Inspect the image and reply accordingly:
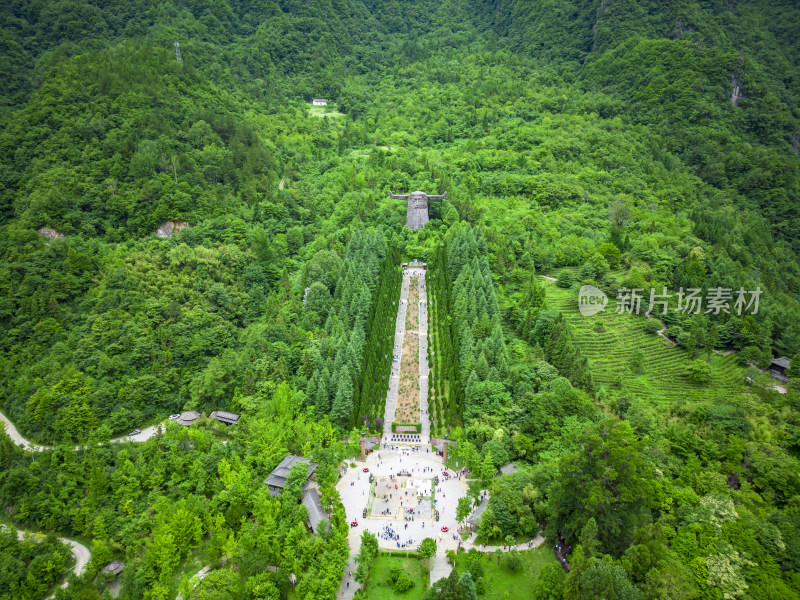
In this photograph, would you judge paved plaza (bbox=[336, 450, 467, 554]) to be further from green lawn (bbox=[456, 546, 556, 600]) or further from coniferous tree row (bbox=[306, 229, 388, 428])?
coniferous tree row (bbox=[306, 229, 388, 428])

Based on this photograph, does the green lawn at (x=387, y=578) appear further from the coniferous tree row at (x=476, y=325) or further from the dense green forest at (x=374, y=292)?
the coniferous tree row at (x=476, y=325)

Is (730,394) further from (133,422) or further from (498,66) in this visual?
(498,66)

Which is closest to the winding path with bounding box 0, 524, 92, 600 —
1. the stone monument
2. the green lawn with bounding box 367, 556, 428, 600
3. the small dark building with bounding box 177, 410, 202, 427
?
the small dark building with bounding box 177, 410, 202, 427

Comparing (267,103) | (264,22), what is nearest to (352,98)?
(267,103)

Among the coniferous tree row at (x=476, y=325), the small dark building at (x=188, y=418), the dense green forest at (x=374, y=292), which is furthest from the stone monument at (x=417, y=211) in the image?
the small dark building at (x=188, y=418)

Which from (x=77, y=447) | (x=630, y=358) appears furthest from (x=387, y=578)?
(x=630, y=358)

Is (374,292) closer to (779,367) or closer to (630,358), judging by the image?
(630,358)
